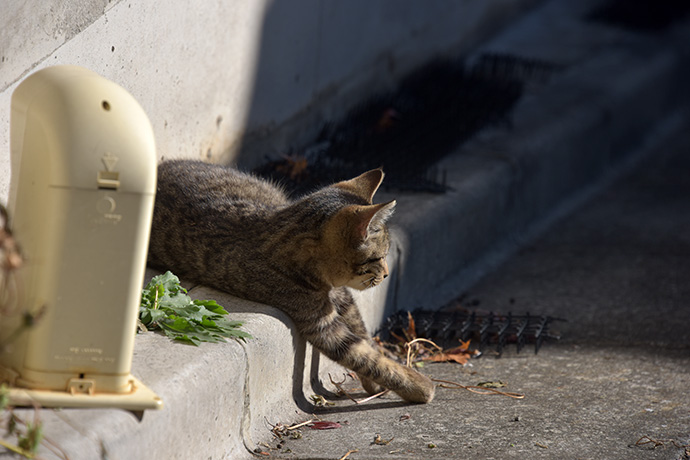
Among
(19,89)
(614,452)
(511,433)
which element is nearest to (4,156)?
(19,89)

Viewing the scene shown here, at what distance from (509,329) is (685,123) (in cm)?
553

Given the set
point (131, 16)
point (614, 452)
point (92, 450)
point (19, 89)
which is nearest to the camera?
point (92, 450)

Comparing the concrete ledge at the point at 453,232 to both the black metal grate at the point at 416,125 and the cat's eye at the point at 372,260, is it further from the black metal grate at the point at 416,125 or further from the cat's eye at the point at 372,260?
the cat's eye at the point at 372,260

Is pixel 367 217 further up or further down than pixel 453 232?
further up

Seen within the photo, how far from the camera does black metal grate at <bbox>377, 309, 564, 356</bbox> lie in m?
4.43

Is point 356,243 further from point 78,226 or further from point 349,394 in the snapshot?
point 78,226

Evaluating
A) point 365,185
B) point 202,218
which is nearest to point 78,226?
point 202,218

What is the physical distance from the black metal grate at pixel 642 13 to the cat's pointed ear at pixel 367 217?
724cm

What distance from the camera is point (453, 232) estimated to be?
533 centimetres

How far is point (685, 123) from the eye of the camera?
30.0 feet

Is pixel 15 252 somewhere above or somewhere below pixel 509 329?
above

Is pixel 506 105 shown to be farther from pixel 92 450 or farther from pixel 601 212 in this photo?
pixel 92 450

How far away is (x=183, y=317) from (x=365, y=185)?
1.08m

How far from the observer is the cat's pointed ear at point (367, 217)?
334cm
